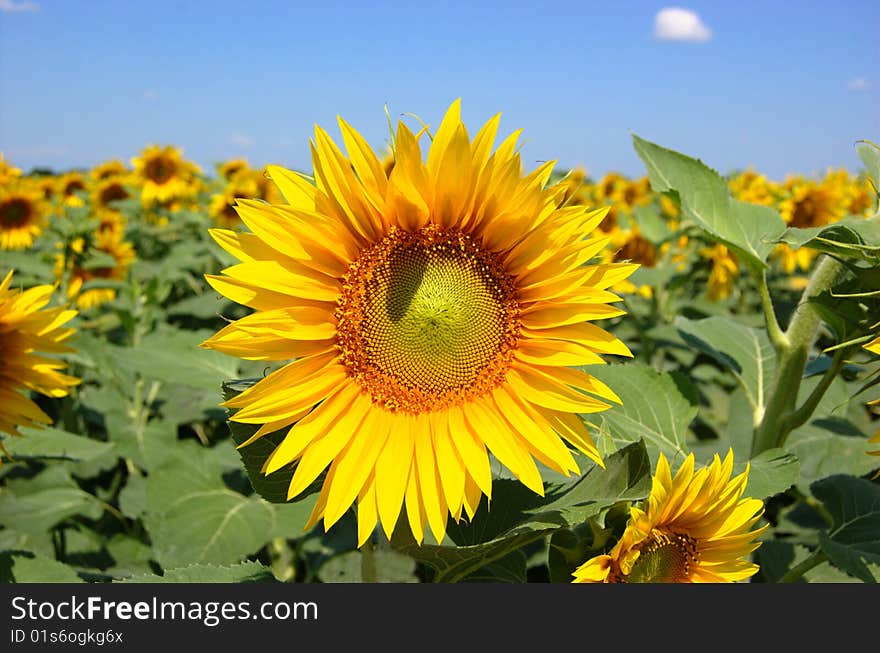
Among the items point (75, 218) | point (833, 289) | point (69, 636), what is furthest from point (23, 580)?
point (75, 218)

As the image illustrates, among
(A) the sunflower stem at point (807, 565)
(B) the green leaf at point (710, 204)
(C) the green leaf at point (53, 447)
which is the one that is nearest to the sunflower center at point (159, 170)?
(C) the green leaf at point (53, 447)

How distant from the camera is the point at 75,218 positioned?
5.20 metres

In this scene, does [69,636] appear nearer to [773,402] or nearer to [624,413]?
[624,413]

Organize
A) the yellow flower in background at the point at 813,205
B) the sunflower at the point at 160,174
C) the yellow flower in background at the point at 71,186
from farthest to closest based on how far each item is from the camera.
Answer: the yellow flower in background at the point at 71,186, the sunflower at the point at 160,174, the yellow flower in background at the point at 813,205

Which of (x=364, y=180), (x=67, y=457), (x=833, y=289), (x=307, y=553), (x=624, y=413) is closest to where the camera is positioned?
(x=364, y=180)

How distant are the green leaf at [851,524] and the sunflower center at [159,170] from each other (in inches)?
305

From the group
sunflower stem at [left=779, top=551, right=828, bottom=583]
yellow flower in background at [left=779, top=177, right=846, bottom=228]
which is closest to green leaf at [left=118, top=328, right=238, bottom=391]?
sunflower stem at [left=779, top=551, right=828, bottom=583]

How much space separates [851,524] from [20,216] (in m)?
6.88

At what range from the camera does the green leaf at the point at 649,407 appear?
6.00 ft

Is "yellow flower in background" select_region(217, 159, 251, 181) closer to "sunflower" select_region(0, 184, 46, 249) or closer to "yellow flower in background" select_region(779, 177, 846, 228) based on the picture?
"sunflower" select_region(0, 184, 46, 249)

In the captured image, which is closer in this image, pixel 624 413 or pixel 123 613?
pixel 123 613

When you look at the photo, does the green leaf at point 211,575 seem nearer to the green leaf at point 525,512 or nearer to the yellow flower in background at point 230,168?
the green leaf at point 525,512

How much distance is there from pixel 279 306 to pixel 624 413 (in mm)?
903

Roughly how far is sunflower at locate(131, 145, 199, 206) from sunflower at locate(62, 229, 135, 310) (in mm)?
1503
